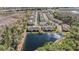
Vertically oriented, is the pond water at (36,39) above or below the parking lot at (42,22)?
below

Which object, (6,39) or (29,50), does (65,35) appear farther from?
(6,39)

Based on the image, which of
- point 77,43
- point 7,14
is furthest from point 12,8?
point 77,43

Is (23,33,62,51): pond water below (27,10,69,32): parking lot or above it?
below

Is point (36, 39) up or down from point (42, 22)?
down
